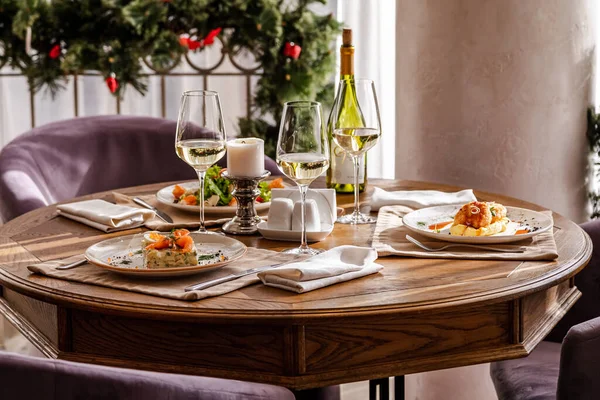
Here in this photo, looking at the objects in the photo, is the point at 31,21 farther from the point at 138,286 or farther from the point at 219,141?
the point at 138,286

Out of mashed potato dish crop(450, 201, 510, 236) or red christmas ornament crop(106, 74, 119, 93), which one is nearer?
mashed potato dish crop(450, 201, 510, 236)

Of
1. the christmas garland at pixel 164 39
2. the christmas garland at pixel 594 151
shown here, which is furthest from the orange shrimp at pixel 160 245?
the christmas garland at pixel 164 39

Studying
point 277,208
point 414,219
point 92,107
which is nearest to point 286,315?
point 277,208

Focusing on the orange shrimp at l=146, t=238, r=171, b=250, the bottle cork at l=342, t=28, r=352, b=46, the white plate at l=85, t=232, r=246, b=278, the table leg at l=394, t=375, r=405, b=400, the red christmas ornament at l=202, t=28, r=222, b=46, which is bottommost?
the table leg at l=394, t=375, r=405, b=400

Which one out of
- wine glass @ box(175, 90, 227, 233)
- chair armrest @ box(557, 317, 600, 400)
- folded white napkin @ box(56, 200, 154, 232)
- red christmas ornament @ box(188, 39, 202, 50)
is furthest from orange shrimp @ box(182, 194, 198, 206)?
red christmas ornament @ box(188, 39, 202, 50)

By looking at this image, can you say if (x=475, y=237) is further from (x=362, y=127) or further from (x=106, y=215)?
(x=106, y=215)

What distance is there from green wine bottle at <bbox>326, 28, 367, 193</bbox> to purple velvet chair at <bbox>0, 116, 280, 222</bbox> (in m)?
0.70

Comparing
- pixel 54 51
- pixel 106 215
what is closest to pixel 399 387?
pixel 106 215

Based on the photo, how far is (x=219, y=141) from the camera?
1.75 meters

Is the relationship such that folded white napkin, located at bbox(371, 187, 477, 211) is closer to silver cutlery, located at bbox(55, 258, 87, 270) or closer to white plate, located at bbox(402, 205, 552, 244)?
white plate, located at bbox(402, 205, 552, 244)

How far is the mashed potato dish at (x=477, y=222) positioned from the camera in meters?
1.69

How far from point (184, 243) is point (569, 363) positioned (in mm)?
676

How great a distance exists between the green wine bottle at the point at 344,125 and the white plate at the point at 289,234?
0.34 metres

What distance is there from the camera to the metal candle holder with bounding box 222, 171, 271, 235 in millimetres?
1841
